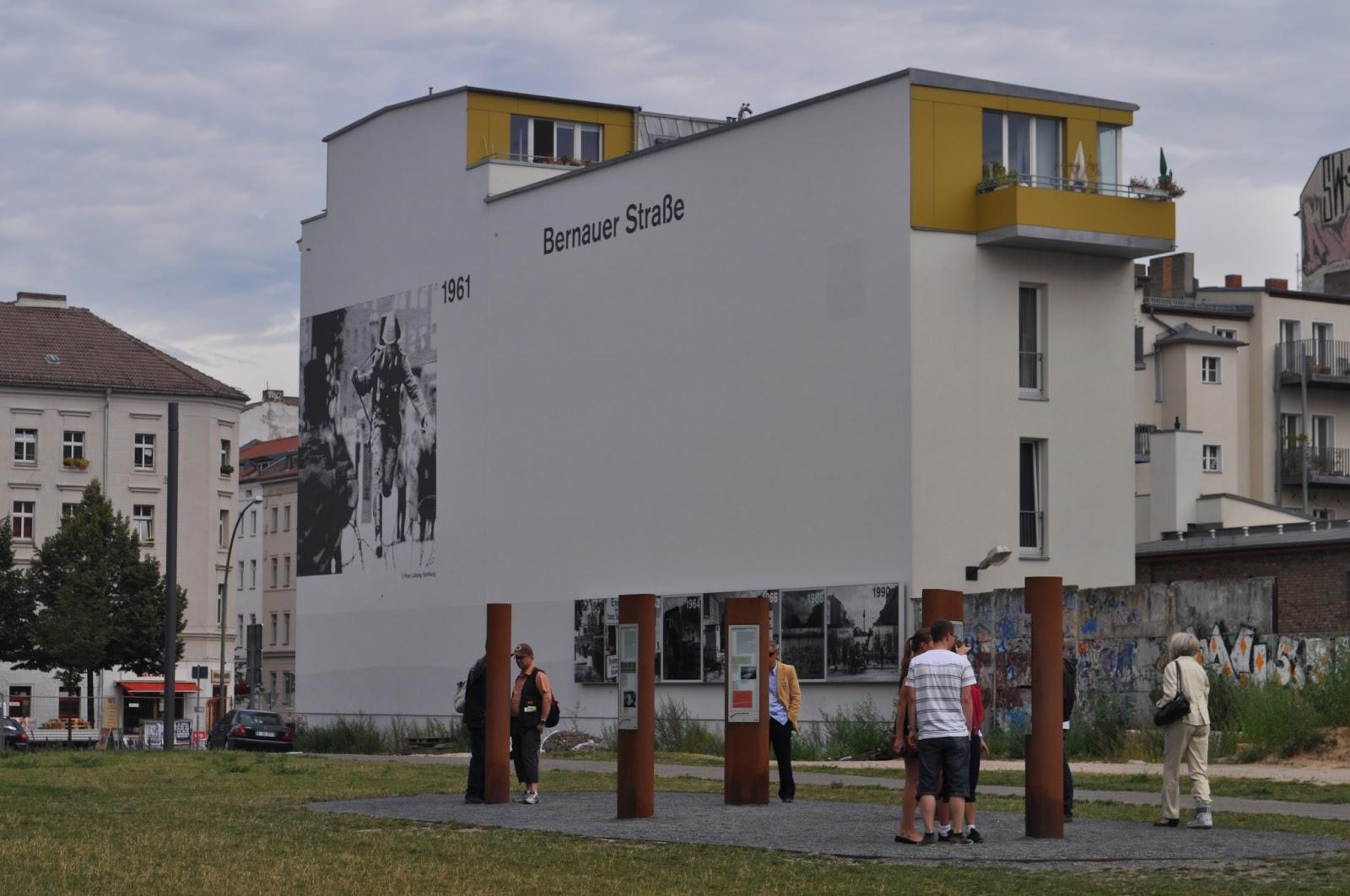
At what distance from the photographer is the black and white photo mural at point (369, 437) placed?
54.1 m

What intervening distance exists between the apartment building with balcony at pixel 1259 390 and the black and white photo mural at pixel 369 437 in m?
28.2

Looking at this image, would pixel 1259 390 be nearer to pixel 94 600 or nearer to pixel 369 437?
pixel 369 437

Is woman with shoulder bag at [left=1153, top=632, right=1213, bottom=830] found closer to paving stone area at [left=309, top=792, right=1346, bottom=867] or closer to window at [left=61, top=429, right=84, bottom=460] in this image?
paving stone area at [left=309, top=792, right=1346, bottom=867]

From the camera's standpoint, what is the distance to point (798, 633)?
136 feet

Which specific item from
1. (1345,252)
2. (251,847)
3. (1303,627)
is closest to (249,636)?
(1303,627)

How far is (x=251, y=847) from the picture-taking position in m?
16.3

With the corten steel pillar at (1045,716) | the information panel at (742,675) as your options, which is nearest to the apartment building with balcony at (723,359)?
the information panel at (742,675)

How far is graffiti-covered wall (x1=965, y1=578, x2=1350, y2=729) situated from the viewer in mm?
33312

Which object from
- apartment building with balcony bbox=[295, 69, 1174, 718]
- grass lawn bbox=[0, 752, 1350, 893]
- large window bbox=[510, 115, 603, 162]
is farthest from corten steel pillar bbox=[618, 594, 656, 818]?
large window bbox=[510, 115, 603, 162]

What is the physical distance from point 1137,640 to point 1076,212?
9433 millimetres

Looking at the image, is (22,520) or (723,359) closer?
(723,359)

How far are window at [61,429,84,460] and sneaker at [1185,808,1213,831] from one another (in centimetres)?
7893

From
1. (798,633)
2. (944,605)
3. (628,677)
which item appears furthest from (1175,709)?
(798,633)

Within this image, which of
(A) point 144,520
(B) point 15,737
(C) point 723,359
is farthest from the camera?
(A) point 144,520
